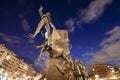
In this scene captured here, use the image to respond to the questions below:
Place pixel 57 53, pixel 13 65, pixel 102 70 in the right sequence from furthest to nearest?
pixel 102 70
pixel 13 65
pixel 57 53

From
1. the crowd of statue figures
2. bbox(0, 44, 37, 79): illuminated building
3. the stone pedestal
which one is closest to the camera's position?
the stone pedestal

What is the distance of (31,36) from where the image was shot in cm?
566

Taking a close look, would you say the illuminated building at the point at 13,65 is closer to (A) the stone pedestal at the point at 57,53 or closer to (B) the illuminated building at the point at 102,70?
(A) the stone pedestal at the point at 57,53

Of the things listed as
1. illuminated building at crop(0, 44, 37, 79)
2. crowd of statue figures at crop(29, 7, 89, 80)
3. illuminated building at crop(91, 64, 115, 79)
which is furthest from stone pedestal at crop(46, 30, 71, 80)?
→ illuminated building at crop(91, 64, 115, 79)

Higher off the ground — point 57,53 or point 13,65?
point 13,65

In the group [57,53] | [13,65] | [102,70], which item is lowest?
[57,53]

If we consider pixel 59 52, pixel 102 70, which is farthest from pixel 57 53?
pixel 102 70

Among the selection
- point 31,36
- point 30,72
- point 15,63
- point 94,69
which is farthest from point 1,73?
point 94,69

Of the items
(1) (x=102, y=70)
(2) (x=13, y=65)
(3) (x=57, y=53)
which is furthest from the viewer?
(1) (x=102, y=70)

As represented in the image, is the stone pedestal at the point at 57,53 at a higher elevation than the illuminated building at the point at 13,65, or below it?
below

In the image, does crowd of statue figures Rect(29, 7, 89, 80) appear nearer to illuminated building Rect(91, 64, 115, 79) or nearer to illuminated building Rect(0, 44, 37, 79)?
illuminated building Rect(0, 44, 37, 79)

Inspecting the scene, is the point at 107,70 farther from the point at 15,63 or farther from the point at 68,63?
the point at 68,63

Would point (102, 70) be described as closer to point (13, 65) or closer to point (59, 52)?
point (13, 65)

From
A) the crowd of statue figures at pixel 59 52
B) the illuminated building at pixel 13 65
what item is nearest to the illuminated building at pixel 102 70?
the illuminated building at pixel 13 65
